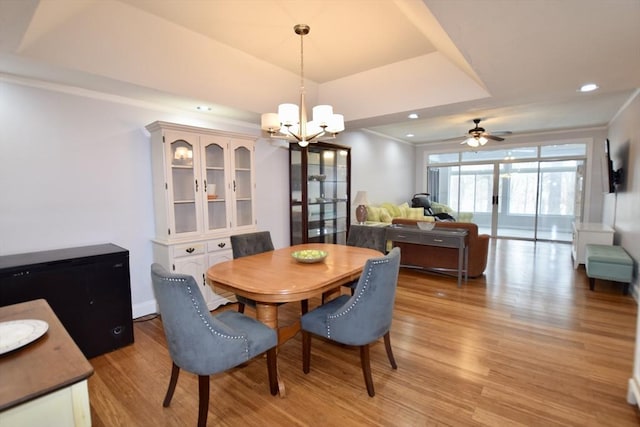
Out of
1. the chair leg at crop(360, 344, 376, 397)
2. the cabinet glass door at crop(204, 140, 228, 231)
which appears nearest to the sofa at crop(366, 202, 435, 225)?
the cabinet glass door at crop(204, 140, 228, 231)

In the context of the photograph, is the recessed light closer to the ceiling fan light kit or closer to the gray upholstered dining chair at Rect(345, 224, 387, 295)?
the gray upholstered dining chair at Rect(345, 224, 387, 295)

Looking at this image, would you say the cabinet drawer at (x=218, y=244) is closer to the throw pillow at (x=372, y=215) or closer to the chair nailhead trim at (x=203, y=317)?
the chair nailhead trim at (x=203, y=317)

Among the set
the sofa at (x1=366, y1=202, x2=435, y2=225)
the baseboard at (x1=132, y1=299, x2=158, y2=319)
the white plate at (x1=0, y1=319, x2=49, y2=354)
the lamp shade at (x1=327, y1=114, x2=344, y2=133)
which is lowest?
the baseboard at (x1=132, y1=299, x2=158, y2=319)

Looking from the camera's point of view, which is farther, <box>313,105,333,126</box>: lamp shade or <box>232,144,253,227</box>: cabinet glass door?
<box>232,144,253,227</box>: cabinet glass door

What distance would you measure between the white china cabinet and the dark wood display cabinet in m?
0.91

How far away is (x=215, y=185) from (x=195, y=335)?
91.2 inches

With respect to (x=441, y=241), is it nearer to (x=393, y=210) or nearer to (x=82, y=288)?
(x=393, y=210)

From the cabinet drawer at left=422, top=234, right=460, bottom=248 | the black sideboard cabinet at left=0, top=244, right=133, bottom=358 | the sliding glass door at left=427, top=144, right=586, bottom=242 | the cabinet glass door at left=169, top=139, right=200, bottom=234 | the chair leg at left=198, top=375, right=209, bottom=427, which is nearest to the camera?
the chair leg at left=198, top=375, right=209, bottom=427

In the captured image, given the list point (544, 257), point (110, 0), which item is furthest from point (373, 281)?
point (544, 257)

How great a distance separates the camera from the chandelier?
7.97 feet

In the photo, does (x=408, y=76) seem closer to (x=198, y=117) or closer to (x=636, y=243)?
(x=198, y=117)

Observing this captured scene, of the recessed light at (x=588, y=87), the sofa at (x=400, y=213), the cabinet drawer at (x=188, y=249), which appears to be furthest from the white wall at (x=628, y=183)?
the cabinet drawer at (x=188, y=249)

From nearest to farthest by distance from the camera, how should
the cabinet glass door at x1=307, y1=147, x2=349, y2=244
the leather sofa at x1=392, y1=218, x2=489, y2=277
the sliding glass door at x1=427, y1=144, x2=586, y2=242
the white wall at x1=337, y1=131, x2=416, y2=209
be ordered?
the leather sofa at x1=392, y1=218, x2=489, y2=277 → the cabinet glass door at x1=307, y1=147, x2=349, y2=244 → the white wall at x1=337, y1=131, x2=416, y2=209 → the sliding glass door at x1=427, y1=144, x2=586, y2=242

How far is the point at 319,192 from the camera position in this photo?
509 centimetres
